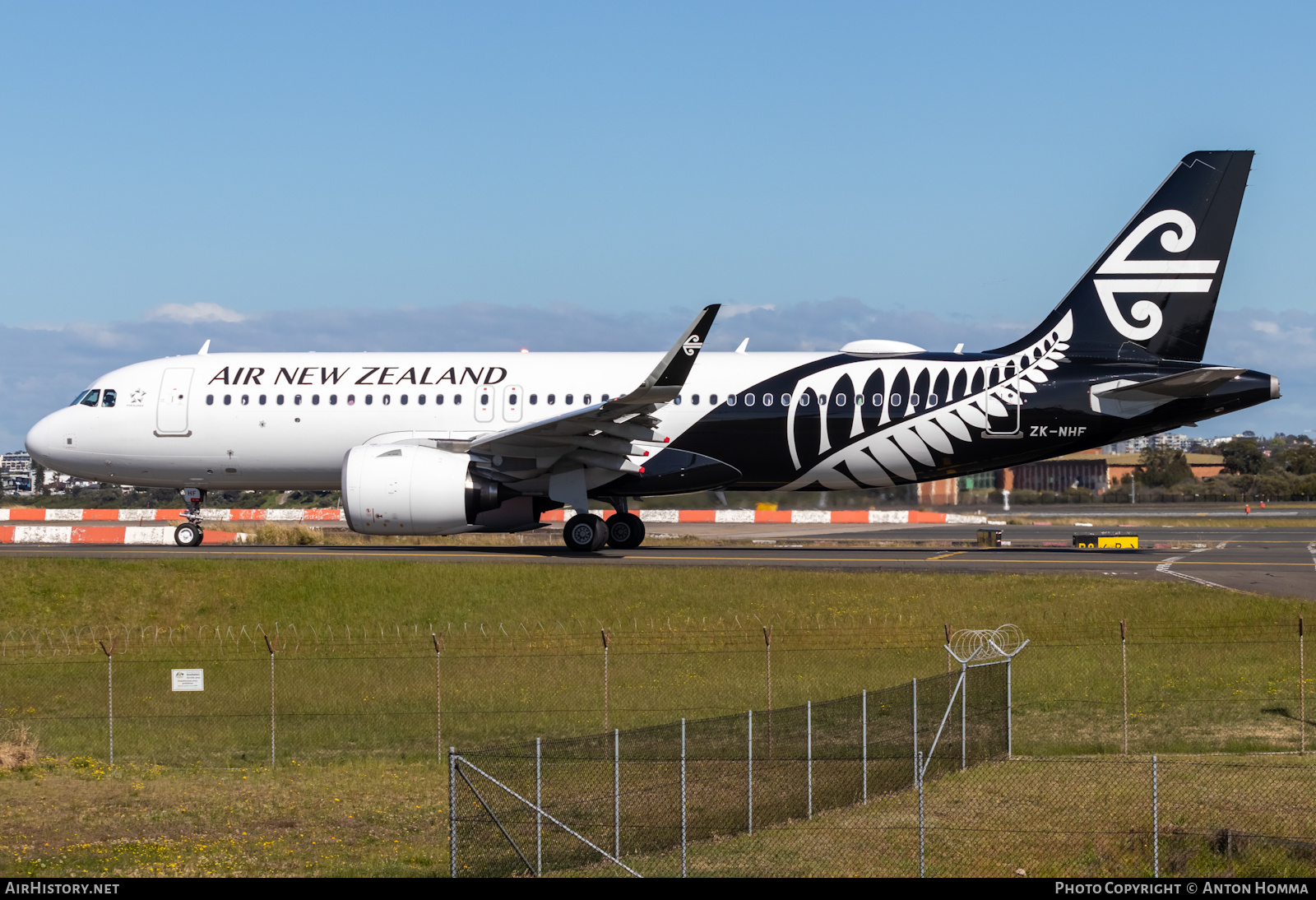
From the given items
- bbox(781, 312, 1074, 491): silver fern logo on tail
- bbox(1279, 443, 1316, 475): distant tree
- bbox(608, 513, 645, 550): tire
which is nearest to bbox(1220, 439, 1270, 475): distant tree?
bbox(1279, 443, 1316, 475): distant tree

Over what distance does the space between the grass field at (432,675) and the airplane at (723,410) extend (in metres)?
3.63

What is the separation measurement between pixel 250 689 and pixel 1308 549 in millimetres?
29679

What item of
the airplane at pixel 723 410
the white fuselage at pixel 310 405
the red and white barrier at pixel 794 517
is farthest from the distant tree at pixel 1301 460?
the white fuselage at pixel 310 405

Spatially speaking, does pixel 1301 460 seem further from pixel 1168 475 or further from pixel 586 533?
pixel 586 533

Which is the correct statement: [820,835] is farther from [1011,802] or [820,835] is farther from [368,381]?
[368,381]

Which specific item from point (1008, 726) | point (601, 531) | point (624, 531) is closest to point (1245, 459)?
point (624, 531)

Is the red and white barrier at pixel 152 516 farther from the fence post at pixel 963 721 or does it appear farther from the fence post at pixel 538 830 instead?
the fence post at pixel 538 830

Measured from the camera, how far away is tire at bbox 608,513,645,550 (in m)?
31.0

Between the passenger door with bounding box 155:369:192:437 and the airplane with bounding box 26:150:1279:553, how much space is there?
0.05 meters

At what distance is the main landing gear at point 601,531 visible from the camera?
29672 millimetres

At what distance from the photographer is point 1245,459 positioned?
12319 centimetres

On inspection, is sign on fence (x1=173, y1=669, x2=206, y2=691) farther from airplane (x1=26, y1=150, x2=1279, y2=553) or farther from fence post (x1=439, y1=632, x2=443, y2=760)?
airplane (x1=26, y1=150, x2=1279, y2=553)

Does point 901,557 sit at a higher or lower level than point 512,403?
lower

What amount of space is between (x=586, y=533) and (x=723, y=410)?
4479 millimetres
